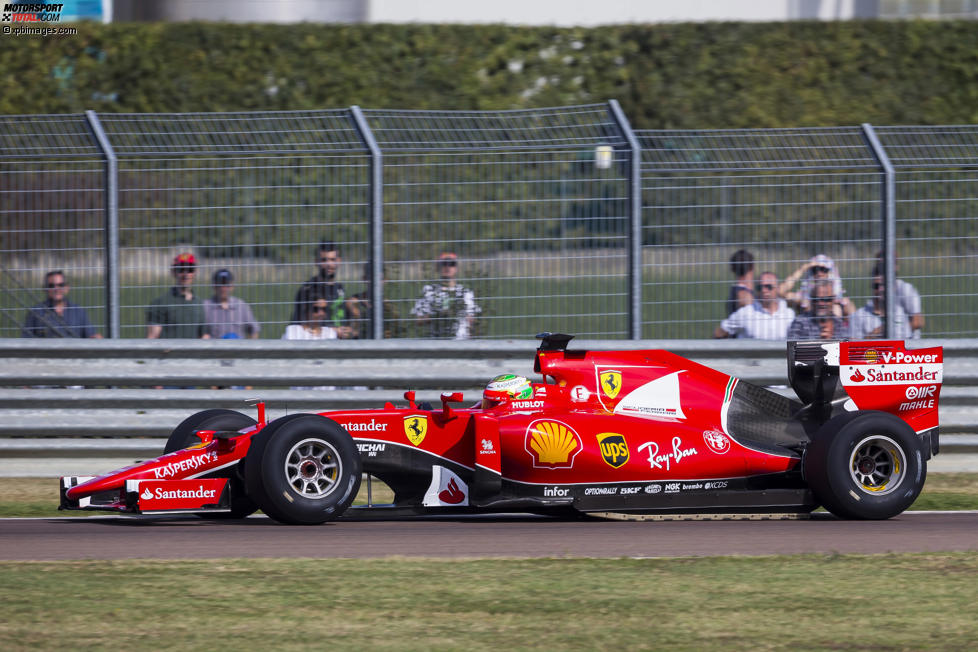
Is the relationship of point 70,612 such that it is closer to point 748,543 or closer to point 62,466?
point 748,543

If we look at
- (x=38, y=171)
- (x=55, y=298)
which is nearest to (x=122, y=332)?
(x=55, y=298)

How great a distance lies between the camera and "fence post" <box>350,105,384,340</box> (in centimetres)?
1158

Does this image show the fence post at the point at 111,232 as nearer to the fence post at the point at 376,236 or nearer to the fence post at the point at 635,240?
the fence post at the point at 376,236

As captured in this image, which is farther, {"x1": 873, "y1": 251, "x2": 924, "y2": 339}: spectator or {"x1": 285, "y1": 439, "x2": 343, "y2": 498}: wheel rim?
{"x1": 873, "y1": 251, "x2": 924, "y2": 339}: spectator

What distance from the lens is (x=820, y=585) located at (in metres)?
6.68

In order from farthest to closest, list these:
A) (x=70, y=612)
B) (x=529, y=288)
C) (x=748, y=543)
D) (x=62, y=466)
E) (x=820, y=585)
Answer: (x=529, y=288)
(x=62, y=466)
(x=748, y=543)
(x=820, y=585)
(x=70, y=612)

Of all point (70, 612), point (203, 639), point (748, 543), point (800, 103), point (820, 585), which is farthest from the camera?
point (800, 103)

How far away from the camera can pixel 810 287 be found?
1191 centimetres

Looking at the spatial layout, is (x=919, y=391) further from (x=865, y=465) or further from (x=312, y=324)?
(x=312, y=324)

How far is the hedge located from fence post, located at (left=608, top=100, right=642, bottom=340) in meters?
10.7

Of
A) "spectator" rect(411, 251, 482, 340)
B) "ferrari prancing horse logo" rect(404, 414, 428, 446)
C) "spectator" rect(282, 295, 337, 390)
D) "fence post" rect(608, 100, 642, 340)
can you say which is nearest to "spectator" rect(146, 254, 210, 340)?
"spectator" rect(282, 295, 337, 390)

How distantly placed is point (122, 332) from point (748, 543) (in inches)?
221

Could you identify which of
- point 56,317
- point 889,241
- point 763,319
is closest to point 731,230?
point 763,319

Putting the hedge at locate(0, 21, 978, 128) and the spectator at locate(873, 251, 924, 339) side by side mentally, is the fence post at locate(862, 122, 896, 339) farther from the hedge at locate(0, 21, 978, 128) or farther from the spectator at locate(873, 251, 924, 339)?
the hedge at locate(0, 21, 978, 128)
